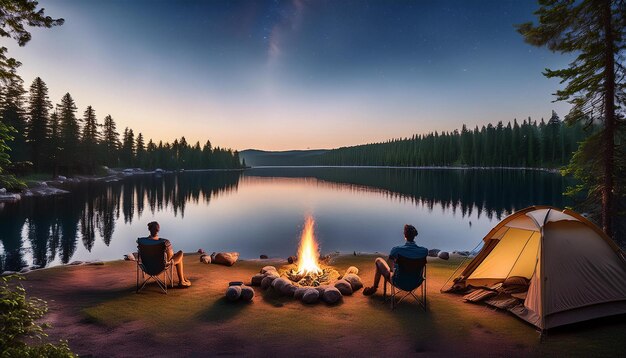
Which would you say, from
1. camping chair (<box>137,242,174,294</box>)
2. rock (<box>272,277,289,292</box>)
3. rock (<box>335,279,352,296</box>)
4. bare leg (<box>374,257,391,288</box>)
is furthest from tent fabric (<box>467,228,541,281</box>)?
camping chair (<box>137,242,174,294</box>)

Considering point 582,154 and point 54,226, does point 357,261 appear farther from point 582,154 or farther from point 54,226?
point 54,226

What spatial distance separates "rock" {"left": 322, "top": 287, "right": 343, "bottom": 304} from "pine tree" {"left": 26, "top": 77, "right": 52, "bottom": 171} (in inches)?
2731

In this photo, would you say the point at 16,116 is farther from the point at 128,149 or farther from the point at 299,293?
the point at 299,293

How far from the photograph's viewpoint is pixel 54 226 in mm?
28000

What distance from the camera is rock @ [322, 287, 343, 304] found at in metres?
8.89

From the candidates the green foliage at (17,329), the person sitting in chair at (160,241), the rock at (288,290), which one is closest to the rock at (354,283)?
the rock at (288,290)

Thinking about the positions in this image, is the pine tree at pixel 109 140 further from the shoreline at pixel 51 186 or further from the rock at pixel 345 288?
the rock at pixel 345 288

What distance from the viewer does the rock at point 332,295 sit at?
8891 millimetres

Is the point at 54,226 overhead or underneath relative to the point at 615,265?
underneath

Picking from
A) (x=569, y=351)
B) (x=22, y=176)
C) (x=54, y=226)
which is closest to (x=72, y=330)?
(x=569, y=351)

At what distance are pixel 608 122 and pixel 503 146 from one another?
121 m

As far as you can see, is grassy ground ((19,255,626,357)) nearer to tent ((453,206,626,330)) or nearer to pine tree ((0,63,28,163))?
tent ((453,206,626,330))

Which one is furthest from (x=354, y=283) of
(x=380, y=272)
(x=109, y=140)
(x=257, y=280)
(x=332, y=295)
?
(x=109, y=140)

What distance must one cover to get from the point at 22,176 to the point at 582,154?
71.4m
